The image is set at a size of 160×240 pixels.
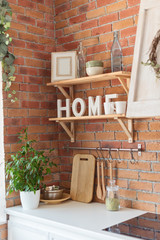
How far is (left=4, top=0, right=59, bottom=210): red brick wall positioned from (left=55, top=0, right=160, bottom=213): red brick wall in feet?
0.42

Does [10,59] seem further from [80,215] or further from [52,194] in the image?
[80,215]

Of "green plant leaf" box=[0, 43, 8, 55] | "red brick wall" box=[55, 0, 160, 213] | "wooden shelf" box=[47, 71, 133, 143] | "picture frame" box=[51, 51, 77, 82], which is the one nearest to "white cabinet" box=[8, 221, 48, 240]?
"red brick wall" box=[55, 0, 160, 213]

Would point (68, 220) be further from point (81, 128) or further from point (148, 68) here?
point (148, 68)

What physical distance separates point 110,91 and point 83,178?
758mm

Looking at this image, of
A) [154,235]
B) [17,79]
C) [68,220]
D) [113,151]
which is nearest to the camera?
[154,235]

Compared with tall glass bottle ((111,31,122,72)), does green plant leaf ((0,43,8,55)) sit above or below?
above

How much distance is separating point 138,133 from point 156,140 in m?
0.16

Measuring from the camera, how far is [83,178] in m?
2.66

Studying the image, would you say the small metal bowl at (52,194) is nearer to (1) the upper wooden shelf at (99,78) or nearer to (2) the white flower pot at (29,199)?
(2) the white flower pot at (29,199)

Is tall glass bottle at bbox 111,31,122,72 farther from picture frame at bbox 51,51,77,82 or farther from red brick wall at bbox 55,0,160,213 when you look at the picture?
picture frame at bbox 51,51,77,82

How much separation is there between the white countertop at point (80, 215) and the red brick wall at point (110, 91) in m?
0.19

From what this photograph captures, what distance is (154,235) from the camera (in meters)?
1.80

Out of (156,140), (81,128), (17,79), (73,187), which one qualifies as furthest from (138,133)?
(17,79)

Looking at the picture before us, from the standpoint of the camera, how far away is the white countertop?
1.96 meters
